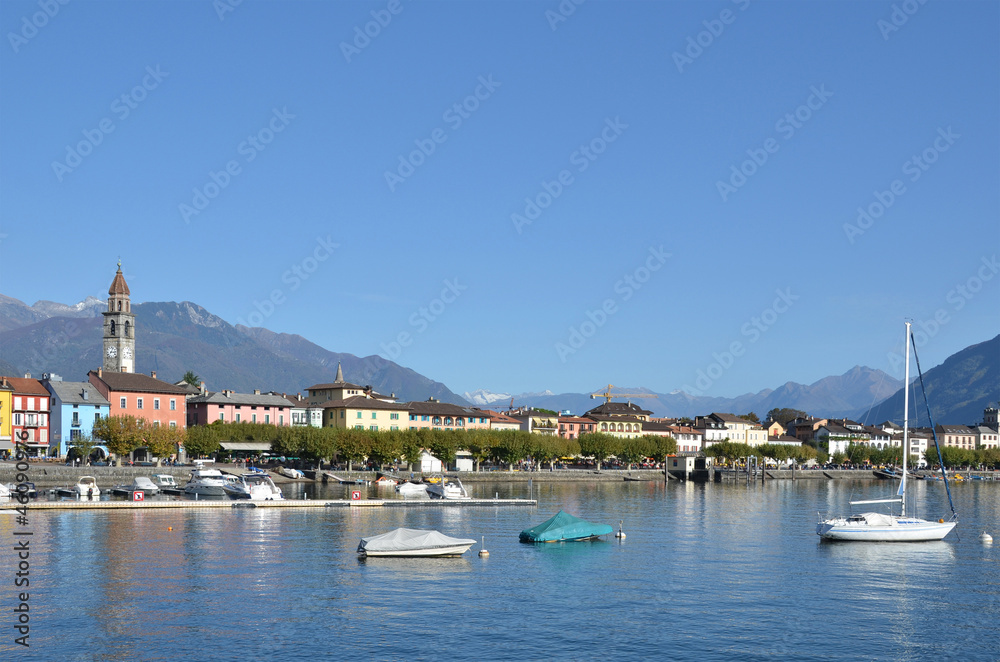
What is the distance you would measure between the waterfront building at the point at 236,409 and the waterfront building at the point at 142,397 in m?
14.4

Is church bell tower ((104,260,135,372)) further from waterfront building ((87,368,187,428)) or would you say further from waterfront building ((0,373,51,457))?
waterfront building ((0,373,51,457))

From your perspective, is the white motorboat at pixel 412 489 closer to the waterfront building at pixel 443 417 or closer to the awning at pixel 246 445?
the awning at pixel 246 445

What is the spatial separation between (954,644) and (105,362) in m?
169

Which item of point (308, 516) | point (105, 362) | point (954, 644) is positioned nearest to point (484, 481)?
point (308, 516)

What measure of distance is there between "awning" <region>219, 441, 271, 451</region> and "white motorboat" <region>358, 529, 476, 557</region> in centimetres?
9114

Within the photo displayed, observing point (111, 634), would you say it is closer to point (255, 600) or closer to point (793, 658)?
point (255, 600)

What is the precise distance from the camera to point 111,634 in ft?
121

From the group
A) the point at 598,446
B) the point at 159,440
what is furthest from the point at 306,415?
the point at 598,446

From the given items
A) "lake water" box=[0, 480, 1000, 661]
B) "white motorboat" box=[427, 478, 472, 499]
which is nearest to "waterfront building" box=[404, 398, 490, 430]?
"white motorboat" box=[427, 478, 472, 499]

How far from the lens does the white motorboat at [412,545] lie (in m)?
56.2

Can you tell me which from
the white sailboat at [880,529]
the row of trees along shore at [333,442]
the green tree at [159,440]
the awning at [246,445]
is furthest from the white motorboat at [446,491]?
the awning at [246,445]

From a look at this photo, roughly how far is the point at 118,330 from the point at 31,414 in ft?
155

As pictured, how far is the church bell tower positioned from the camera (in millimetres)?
177500

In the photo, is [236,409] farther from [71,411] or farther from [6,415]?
[6,415]
